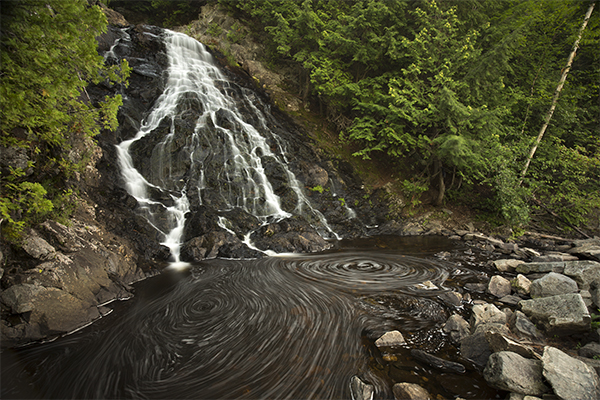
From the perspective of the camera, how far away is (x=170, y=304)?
216 inches

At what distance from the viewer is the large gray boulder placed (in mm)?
3564

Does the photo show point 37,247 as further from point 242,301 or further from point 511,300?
point 511,300

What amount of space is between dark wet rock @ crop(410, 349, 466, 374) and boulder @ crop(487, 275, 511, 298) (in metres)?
2.68

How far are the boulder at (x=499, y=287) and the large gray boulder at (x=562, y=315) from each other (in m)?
1.32

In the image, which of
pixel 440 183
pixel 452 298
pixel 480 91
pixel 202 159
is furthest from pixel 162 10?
pixel 452 298

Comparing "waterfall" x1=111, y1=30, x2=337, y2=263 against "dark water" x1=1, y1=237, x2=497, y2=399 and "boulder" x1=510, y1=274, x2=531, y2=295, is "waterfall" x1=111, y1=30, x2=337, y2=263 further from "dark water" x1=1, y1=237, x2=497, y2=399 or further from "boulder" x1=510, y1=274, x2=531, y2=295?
"boulder" x1=510, y1=274, x2=531, y2=295

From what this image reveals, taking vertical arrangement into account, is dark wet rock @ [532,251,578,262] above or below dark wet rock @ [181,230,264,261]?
below

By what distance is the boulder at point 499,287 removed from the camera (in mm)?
5320

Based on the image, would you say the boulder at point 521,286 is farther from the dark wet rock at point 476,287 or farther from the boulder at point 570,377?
the boulder at point 570,377

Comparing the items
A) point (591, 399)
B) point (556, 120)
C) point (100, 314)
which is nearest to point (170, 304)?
point (100, 314)

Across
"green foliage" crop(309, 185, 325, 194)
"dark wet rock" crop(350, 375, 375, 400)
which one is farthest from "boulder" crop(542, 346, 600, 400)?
"green foliage" crop(309, 185, 325, 194)

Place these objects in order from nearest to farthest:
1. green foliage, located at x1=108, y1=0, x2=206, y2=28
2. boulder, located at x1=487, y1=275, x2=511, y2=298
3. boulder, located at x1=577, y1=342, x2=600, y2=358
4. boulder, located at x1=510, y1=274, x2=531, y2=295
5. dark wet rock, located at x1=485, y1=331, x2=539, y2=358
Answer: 1. dark wet rock, located at x1=485, y1=331, x2=539, y2=358
2. boulder, located at x1=577, y1=342, x2=600, y2=358
3. boulder, located at x1=510, y1=274, x2=531, y2=295
4. boulder, located at x1=487, y1=275, x2=511, y2=298
5. green foliage, located at x1=108, y1=0, x2=206, y2=28

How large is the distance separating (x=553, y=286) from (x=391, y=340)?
3.27 m

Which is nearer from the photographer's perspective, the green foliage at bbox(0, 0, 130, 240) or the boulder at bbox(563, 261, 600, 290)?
the green foliage at bbox(0, 0, 130, 240)
